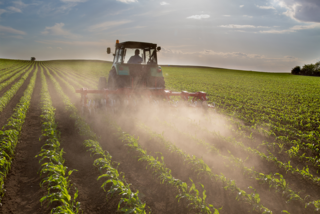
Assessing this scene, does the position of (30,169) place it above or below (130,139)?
below

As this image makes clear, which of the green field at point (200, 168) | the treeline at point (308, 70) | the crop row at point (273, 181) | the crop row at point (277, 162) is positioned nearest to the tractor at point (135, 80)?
the green field at point (200, 168)

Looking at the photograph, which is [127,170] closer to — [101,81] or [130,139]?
[130,139]

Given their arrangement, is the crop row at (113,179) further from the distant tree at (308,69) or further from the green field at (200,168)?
the distant tree at (308,69)

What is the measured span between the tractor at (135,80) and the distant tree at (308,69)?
87946 millimetres

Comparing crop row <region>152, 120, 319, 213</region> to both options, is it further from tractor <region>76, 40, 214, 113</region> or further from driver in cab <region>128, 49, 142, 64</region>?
driver in cab <region>128, 49, 142, 64</region>

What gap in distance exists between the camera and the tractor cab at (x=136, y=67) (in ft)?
28.2

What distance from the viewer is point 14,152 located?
189 inches

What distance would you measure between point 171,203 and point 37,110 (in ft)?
27.6

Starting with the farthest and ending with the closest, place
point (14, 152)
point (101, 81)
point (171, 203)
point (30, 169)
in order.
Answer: point (101, 81)
point (14, 152)
point (30, 169)
point (171, 203)

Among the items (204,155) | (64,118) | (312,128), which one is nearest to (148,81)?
(64,118)

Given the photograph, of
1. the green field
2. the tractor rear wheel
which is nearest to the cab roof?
the tractor rear wheel

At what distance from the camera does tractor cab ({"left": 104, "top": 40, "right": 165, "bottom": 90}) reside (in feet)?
28.2

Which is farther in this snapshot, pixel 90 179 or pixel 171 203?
pixel 90 179

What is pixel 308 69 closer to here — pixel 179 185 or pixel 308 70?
pixel 308 70
